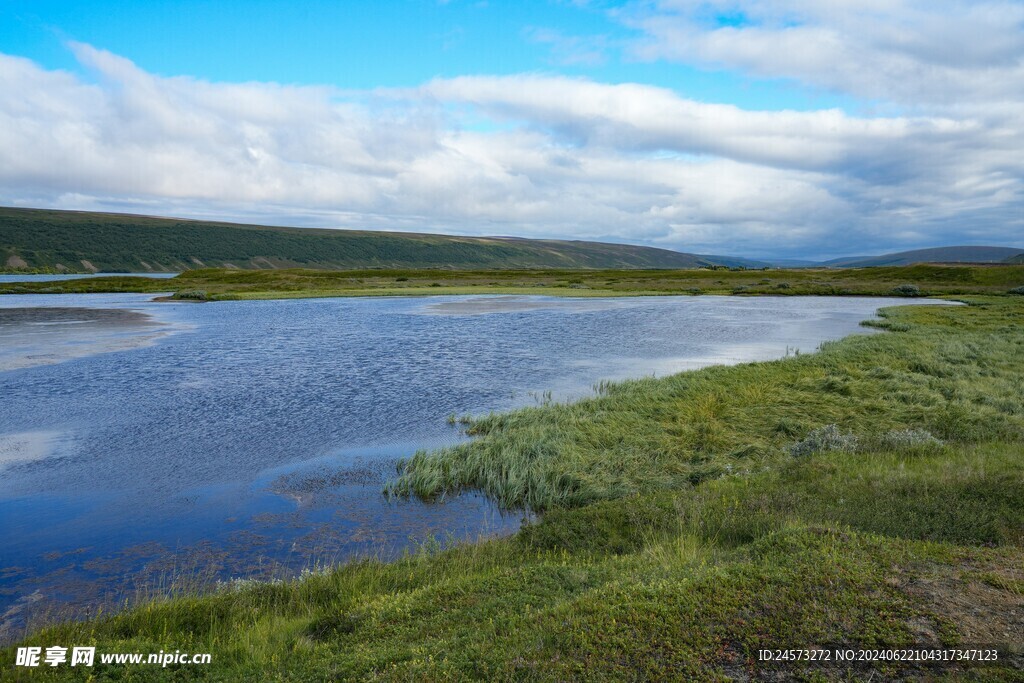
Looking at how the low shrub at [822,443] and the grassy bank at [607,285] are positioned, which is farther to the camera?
the grassy bank at [607,285]

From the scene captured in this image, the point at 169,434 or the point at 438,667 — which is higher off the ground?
the point at 438,667

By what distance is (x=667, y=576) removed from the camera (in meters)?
7.87

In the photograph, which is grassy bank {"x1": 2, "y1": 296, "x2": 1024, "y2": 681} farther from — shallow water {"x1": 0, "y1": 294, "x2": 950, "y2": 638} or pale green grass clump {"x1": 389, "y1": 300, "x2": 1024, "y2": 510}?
shallow water {"x1": 0, "y1": 294, "x2": 950, "y2": 638}

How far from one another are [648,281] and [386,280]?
51.6 m

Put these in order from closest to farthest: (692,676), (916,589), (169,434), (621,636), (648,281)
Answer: (692,676), (621,636), (916,589), (169,434), (648,281)

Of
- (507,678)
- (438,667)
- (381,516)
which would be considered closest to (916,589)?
(507,678)

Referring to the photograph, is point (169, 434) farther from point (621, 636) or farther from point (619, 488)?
point (621, 636)

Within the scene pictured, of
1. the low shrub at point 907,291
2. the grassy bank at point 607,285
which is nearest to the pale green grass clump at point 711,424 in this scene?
the low shrub at point 907,291

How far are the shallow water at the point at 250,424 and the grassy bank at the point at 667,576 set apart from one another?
2044mm

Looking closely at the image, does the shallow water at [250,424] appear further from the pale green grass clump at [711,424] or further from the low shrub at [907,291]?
the low shrub at [907,291]

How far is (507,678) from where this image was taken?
585 cm

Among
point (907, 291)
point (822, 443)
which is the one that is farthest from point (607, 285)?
point (822, 443)

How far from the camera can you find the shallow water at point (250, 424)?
11.1 metres

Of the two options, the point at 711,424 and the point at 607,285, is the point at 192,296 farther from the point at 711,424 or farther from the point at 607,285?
the point at 711,424
